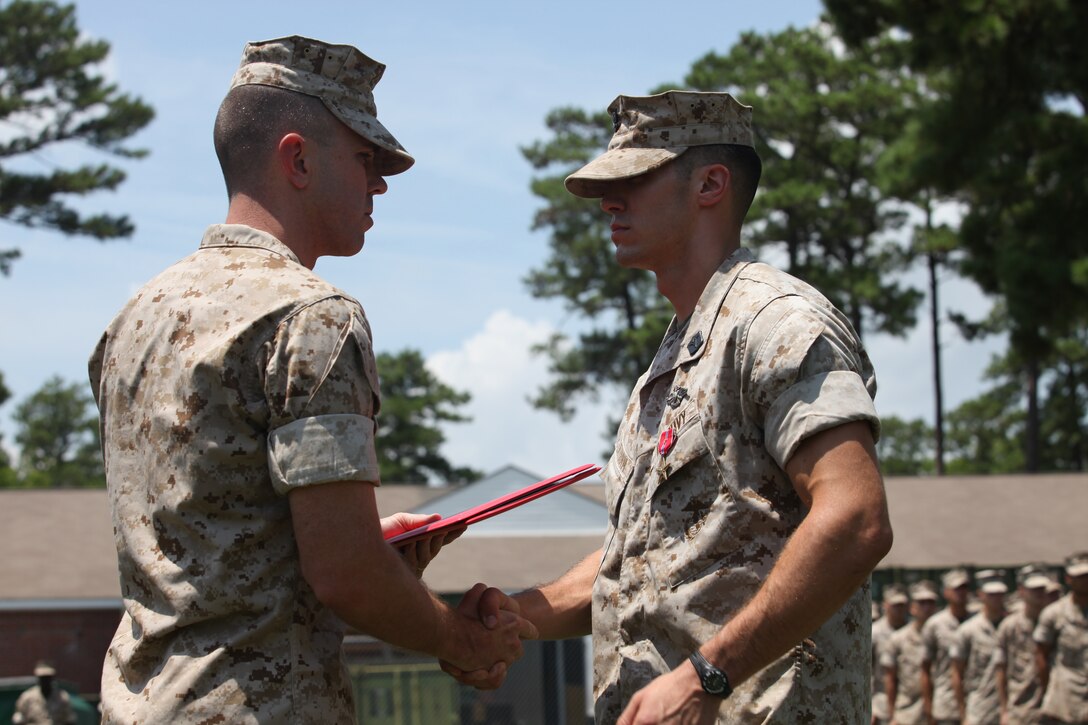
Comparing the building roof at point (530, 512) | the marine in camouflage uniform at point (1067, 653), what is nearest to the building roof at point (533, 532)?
the building roof at point (530, 512)

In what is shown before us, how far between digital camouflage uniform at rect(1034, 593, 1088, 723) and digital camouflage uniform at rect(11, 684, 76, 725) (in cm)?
1103

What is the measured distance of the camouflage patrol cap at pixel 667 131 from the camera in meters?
3.91

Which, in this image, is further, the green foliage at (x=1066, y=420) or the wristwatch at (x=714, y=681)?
the green foliage at (x=1066, y=420)

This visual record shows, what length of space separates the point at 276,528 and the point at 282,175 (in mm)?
871

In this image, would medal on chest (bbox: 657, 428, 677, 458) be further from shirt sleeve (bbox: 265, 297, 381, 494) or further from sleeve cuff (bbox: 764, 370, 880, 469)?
shirt sleeve (bbox: 265, 297, 381, 494)

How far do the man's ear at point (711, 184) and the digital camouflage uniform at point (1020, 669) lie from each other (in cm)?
1170

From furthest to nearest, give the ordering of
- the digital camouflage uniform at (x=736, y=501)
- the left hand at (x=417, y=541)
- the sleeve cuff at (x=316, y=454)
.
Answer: the left hand at (x=417, y=541) → the digital camouflage uniform at (x=736, y=501) → the sleeve cuff at (x=316, y=454)

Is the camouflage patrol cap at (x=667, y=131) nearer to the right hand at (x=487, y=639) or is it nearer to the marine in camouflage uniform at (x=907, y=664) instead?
the right hand at (x=487, y=639)

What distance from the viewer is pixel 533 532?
27797 millimetres

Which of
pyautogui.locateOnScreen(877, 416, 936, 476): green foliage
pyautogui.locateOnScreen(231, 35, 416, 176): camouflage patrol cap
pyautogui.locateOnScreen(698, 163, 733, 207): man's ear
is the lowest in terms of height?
pyautogui.locateOnScreen(877, 416, 936, 476): green foliage

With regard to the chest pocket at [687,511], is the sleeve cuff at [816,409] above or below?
above

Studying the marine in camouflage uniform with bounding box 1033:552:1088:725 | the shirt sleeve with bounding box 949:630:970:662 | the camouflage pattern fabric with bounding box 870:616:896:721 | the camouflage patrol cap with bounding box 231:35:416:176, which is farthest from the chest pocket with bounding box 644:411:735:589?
the camouflage pattern fabric with bounding box 870:616:896:721

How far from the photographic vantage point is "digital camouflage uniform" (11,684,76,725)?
16656mm

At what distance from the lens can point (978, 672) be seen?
53.1 ft
